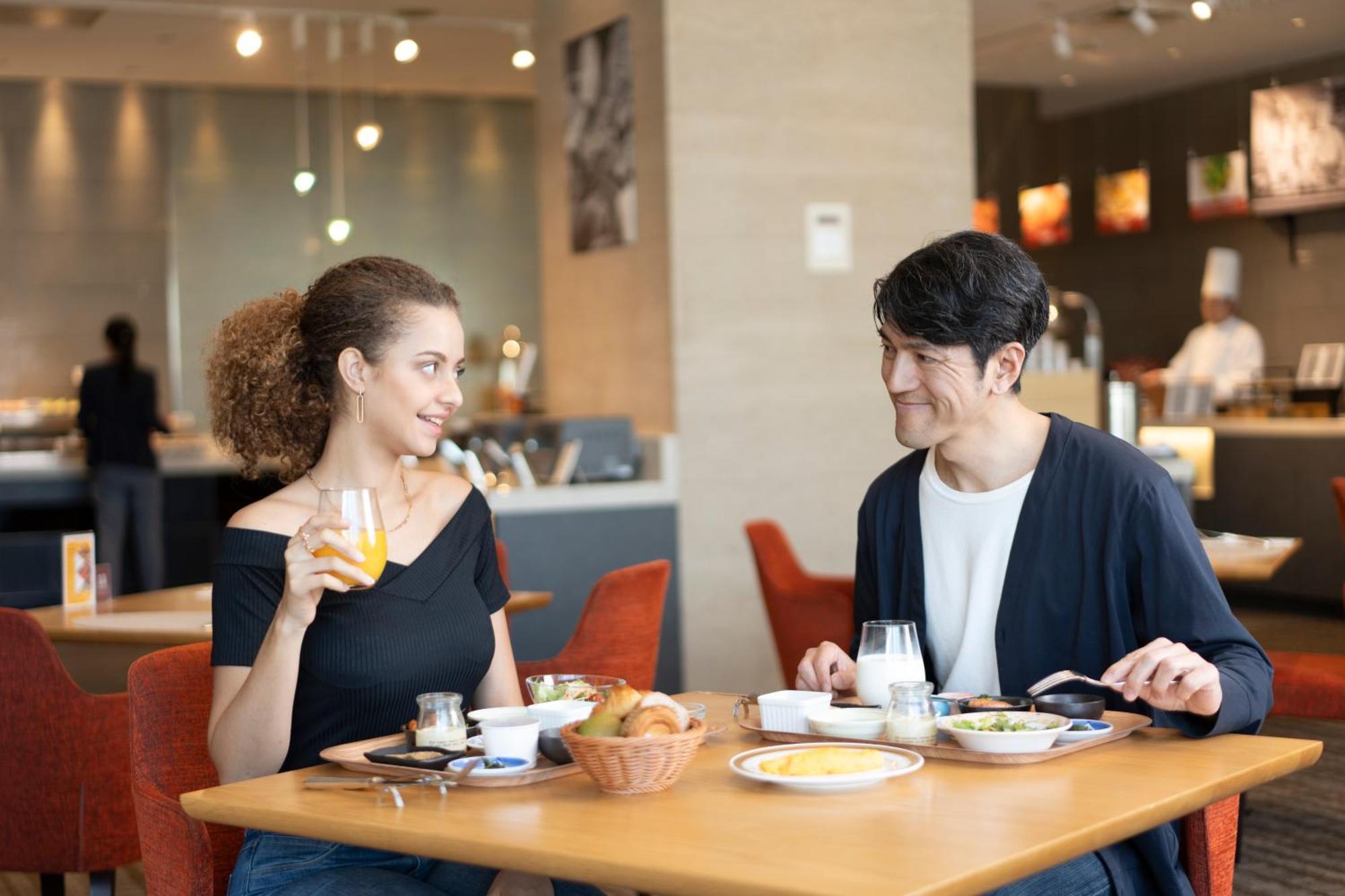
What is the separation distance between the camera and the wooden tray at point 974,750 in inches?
73.6

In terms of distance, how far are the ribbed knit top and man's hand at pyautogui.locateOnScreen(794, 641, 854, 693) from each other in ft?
1.67

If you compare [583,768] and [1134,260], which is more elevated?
[1134,260]

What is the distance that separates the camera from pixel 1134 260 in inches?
491

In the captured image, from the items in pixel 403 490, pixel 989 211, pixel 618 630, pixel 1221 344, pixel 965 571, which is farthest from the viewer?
pixel 989 211

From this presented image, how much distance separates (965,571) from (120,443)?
6328 millimetres

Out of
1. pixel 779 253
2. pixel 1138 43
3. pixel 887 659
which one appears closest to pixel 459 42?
pixel 779 253

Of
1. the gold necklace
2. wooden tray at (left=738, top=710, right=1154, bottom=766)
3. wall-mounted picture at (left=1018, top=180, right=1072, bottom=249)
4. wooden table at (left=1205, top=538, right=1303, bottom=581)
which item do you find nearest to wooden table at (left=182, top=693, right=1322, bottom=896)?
wooden tray at (left=738, top=710, right=1154, bottom=766)

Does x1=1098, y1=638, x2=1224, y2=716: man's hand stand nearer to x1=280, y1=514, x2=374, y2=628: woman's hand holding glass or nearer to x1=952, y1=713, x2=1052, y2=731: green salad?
x1=952, y1=713, x2=1052, y2=731: green salad

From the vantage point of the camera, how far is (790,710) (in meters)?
2.11

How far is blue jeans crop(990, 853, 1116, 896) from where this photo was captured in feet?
6.45

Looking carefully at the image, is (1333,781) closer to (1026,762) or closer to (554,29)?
(1026,762)

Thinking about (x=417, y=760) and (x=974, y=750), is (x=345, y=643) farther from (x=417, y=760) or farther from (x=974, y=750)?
(x=974, y=750)

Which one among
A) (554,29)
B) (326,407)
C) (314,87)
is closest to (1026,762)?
(326,407)

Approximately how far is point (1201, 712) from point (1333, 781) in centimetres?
342
